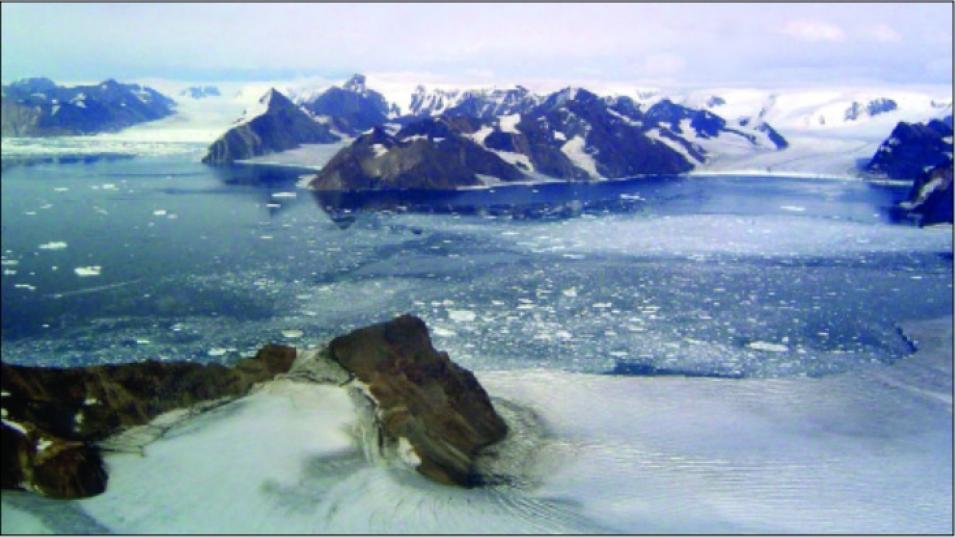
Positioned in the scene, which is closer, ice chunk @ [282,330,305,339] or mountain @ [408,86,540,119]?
ice chunk @ [282,330,305,339]

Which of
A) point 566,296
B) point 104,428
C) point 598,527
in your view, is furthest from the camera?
point 566,296

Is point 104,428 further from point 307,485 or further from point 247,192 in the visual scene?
point 247,192

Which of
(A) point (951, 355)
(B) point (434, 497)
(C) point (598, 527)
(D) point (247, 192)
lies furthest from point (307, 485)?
(D) point (247, 192)

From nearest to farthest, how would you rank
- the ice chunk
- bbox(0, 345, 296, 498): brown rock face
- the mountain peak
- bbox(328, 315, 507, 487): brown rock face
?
1. bbox(0, 345, 296, 498): brown rock face
2. bbox(328, 315, 507, 487): brown rock face
3. the ice chunk
4. the mountain peak

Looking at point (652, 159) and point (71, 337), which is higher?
point (652, 159)

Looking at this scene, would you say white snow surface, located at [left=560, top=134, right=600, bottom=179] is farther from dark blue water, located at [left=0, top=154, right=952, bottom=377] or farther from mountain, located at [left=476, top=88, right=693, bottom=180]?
dark blue water, located at [left=0, top=154, right=952, bottom=377]

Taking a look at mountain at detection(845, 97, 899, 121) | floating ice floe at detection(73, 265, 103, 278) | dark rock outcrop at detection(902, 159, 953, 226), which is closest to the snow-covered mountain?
mountain at detection(845, 97, 899, 121)
